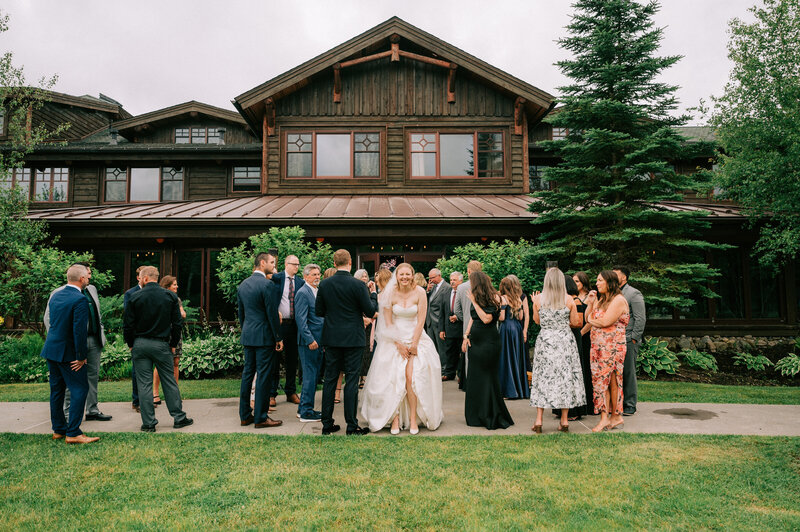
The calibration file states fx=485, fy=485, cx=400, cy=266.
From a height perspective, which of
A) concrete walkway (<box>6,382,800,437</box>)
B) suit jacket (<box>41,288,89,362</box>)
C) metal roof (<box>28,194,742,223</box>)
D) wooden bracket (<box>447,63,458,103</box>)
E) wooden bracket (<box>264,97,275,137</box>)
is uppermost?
wooden bracket (<box>447,63,458,103</box>)

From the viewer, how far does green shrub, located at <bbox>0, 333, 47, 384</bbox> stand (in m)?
10.1

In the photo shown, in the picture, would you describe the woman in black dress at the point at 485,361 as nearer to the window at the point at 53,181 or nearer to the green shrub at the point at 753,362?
the green shrub at the point at 753,362

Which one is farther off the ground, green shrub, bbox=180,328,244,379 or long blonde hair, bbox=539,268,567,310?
long blonde hair, bbox=539,268,567,310

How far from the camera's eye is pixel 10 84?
1305 cm

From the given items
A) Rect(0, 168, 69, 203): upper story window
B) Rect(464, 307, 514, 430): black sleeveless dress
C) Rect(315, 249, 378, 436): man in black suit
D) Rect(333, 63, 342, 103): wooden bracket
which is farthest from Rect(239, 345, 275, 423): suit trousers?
Rect(0, 168, 69, 203): upper story window

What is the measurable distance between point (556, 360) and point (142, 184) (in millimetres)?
17759

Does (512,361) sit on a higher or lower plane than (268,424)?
higher

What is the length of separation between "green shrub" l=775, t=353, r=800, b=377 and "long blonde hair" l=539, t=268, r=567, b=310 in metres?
8.30

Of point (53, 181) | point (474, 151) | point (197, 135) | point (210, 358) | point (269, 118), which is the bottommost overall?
point (210, 358)

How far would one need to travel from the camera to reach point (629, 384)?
268 inches

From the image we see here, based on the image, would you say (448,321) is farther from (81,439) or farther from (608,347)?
(81,439)

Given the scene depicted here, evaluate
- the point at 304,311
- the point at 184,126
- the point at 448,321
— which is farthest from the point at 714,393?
the point at 184,126

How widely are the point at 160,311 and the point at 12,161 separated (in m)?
11.2

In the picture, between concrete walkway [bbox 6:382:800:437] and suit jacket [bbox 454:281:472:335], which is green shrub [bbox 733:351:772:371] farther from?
suit jacket [bbox 454:281:472:335]
